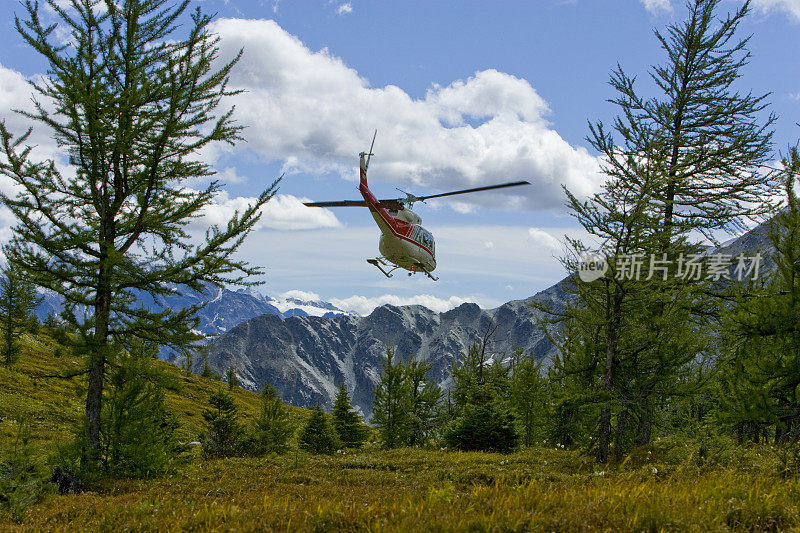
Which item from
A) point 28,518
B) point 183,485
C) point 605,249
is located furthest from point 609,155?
point 28,518

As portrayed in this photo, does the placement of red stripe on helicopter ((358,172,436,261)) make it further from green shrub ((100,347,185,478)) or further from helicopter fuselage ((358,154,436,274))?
green shrub ((100,347,185,478))

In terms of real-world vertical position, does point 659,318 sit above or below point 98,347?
above

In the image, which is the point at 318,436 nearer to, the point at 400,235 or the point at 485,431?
the point at 485,431

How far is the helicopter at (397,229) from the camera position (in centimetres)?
2364

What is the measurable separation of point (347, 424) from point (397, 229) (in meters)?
14.9

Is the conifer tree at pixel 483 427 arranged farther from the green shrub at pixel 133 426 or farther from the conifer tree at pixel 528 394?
the green shrub at pixel 133 426

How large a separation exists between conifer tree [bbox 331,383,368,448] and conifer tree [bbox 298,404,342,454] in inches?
57.5

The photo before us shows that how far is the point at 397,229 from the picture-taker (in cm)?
2433

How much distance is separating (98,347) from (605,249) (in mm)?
13069

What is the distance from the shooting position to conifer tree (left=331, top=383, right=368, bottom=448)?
104 feet

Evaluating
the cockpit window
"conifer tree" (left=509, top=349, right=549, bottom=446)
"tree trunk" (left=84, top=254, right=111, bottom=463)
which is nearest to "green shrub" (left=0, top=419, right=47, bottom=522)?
"tree trunk" (left=84, top=254, right=111, bottom=463)

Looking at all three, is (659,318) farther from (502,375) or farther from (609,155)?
(502,375)

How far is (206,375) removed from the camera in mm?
94688

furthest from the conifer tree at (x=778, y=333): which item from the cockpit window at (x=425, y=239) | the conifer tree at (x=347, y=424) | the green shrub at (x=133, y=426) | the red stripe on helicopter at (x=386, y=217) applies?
the conifer tree at (x=347, y=424)
